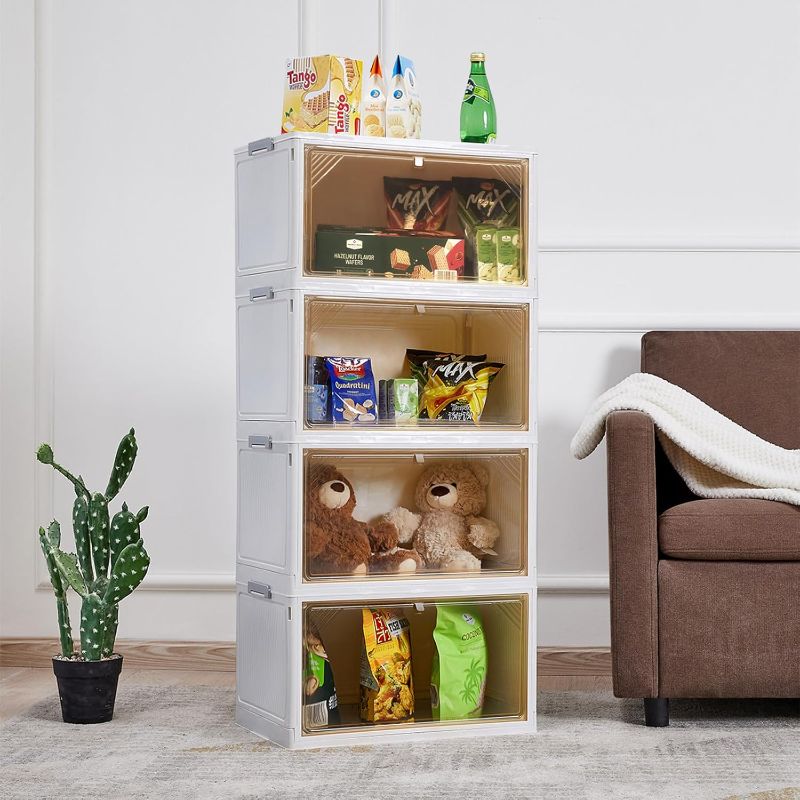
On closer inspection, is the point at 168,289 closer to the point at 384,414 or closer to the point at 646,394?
the point at 384,414

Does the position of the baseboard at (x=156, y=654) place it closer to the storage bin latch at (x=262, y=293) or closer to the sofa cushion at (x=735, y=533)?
the storage bin latch at (x=262, y=293)

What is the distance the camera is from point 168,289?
2959mm

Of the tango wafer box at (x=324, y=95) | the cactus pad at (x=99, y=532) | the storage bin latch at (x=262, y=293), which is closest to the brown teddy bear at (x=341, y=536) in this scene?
the storage bin latch at (x=262, y=293)

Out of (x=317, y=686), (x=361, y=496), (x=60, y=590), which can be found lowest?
(x=317, y=686)

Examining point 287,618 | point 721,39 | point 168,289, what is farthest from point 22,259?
point 721,39

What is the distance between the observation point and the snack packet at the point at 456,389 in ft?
7.69

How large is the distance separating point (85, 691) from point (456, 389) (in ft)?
3.41

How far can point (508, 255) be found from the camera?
7.63 ft

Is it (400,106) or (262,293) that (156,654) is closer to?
(262,293)

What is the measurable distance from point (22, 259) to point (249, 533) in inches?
47.1

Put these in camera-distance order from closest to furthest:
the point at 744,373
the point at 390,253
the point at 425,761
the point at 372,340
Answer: the point at 425,761 < the point at 390,253 < the point at 372,340 < the point at 744,373

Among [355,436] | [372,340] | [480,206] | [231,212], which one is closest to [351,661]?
[355,436]

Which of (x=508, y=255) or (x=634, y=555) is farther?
(x=508, y=255)

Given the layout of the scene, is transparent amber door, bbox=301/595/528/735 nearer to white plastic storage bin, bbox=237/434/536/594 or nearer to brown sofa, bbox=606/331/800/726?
white plastic storage bin, bbox=237/434/536/594
